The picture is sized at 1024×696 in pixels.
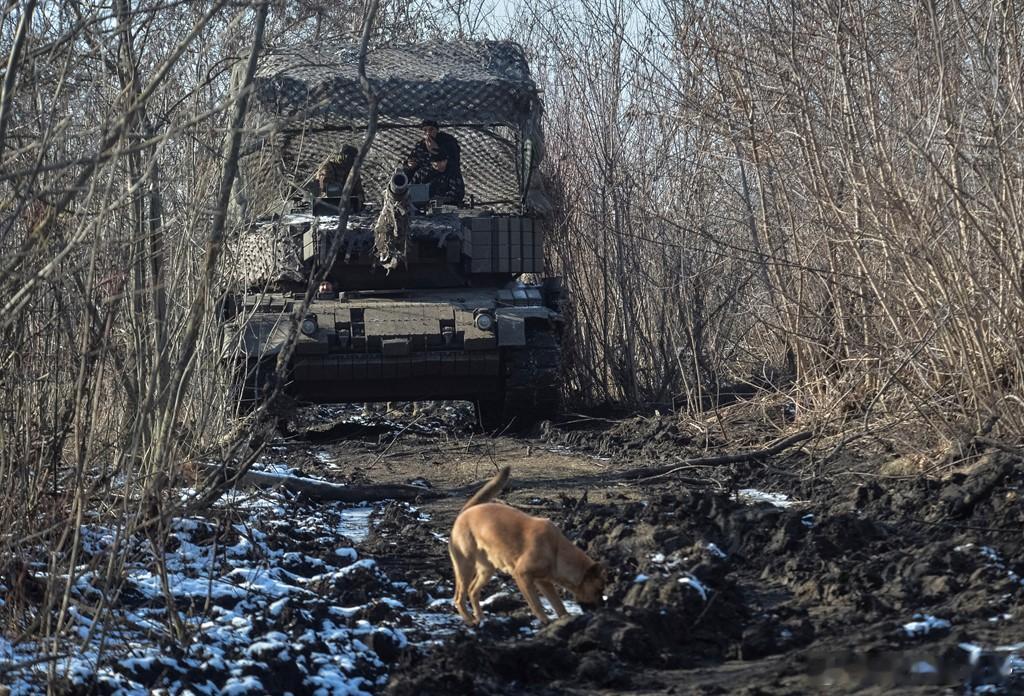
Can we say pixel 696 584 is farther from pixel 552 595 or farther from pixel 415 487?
pixel 415 487

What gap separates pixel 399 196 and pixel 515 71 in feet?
7.89

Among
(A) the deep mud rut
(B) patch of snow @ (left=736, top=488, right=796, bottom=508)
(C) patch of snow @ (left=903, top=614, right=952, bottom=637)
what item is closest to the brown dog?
(A) the deep mud rut

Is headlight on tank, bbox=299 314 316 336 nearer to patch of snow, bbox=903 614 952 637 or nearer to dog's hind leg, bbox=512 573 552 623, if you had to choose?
dog's hind leg, bbox=512 573 552 623

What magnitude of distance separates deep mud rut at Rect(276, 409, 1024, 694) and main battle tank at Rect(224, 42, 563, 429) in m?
2.44

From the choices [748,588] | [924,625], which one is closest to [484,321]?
[748,588]

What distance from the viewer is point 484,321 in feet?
41.2

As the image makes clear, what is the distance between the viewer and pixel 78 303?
17.7ft

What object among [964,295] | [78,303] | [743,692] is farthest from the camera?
[964,295]

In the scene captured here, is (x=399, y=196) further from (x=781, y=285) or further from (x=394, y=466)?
(x=781, y=285)

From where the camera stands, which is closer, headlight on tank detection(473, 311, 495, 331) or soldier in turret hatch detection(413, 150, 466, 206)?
headlight on tank detection(473, 311, 495, 331)

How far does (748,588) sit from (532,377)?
6.45 metres

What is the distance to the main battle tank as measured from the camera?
12.4 meters

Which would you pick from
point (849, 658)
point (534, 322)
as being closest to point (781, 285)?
point (534, 322)

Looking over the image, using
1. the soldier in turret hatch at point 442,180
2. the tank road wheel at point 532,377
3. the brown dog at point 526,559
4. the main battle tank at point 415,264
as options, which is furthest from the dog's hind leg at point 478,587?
the soldier in turret hatch at point 442,180
